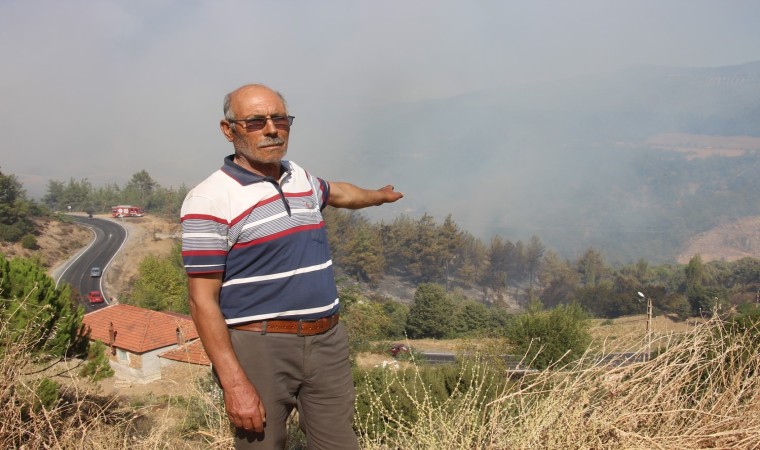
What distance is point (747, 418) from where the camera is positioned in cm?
254

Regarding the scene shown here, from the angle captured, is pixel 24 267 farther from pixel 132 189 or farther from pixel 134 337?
pixel 132 189

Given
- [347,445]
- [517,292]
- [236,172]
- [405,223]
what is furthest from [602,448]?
[517,292]

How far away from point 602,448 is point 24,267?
41.1ft

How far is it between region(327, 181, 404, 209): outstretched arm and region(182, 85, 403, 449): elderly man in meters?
0.41

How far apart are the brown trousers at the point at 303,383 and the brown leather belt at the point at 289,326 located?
0.02 m

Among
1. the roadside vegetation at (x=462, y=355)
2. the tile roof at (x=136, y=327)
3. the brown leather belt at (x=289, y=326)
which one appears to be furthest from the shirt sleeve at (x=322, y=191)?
the tile roof at (x=136, y=327)

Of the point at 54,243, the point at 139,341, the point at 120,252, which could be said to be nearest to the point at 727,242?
the point at 120,252

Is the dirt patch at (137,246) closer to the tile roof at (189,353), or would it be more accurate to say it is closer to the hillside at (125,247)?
the hillside at (125,247)

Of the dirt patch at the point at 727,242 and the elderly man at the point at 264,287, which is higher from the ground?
the elderly man at the point at 264,287

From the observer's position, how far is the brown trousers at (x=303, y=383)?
2.14 metres

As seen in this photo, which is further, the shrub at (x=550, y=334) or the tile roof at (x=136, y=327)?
the tile roof at (x=136, y=327)

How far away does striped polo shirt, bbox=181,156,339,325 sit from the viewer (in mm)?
1951

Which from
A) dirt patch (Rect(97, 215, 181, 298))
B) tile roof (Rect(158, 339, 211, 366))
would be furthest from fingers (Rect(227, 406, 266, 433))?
dirt patch (Rect(97, 215, 181, 298))

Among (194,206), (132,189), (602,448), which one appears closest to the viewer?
(194,206)
